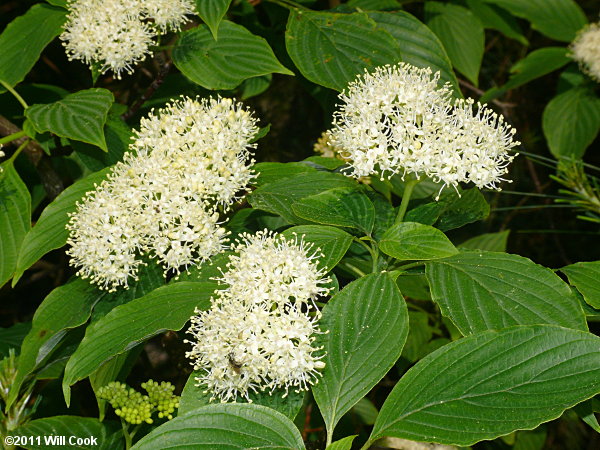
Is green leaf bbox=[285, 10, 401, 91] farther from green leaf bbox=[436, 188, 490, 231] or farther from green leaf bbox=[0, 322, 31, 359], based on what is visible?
green leaf bbox=[0, 322, 31, 359]

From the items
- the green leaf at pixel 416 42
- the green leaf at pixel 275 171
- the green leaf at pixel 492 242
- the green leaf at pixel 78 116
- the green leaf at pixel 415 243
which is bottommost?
the green leaf at pixel 492 242

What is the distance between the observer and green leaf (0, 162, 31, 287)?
4.24 feet

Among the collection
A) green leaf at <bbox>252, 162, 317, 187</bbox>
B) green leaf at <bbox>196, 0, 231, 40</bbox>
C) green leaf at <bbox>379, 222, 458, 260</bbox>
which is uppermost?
green leaf at <bbox>196, 0, 231, 40</bbox>

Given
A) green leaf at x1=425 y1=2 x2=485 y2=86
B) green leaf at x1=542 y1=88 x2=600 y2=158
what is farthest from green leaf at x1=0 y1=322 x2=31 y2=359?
green leaf at x1=542 y1=88 x2=600 y2=158

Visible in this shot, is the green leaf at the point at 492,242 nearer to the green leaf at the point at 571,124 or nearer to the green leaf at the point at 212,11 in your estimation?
the green leaf at the point at 571,124

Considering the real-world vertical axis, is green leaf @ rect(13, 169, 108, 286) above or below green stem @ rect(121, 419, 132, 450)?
above

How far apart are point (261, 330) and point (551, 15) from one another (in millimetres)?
1765

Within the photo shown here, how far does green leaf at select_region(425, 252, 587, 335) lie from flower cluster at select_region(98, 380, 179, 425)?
0.49 metres

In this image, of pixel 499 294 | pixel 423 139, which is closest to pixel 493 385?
pixel 499 294

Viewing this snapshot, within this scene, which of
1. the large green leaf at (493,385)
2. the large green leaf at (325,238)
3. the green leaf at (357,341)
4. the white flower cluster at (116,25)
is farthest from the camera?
the white flower cluster at (116,25)

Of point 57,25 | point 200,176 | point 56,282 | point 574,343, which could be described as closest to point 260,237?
point 200,176

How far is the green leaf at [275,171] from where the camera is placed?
4.18 feet

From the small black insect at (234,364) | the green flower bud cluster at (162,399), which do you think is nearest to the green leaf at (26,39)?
the green flower bud cluster at (162,399)

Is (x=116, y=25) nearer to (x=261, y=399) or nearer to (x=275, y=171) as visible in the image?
(x=275, y=171)
